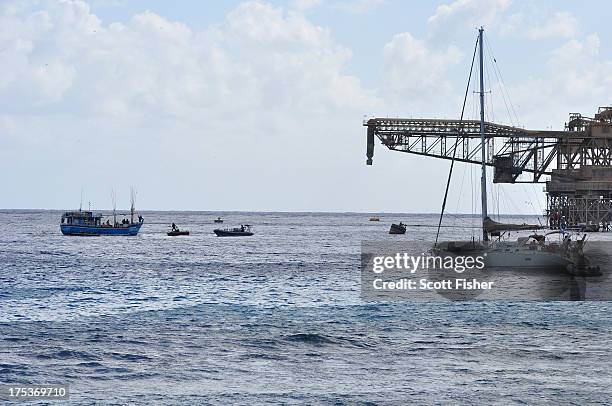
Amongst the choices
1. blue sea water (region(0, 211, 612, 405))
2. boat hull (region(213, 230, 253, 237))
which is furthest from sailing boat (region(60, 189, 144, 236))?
blue sea water (region(0, 211, 612, 405))

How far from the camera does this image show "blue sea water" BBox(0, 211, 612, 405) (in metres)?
25.1

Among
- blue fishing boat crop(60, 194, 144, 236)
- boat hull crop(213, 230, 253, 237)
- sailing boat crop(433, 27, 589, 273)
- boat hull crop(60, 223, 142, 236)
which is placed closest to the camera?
sailing boat crop(433, 27, 589, 273)

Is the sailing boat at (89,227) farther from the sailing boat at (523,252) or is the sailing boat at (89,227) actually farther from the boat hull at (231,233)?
the sailing boat at (523,252)

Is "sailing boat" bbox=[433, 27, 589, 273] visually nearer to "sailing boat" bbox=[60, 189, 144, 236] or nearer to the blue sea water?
the blue sea water

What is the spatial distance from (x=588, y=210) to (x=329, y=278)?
76.9 meters

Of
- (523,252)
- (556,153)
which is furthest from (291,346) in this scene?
(556,153)

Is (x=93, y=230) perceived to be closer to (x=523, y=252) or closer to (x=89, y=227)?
(x=89, y=227)

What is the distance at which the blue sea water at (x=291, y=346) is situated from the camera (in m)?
25.1

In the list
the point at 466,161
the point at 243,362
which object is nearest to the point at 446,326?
the point at 243,362

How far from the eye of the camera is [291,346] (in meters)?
31.6

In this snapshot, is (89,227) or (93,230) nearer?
(93,230)

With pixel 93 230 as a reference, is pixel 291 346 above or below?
below

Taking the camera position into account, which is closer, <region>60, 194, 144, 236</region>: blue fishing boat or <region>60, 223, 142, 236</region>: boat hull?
<region>60, 223, 142, 236</region>: boat hull

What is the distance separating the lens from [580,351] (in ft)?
101
